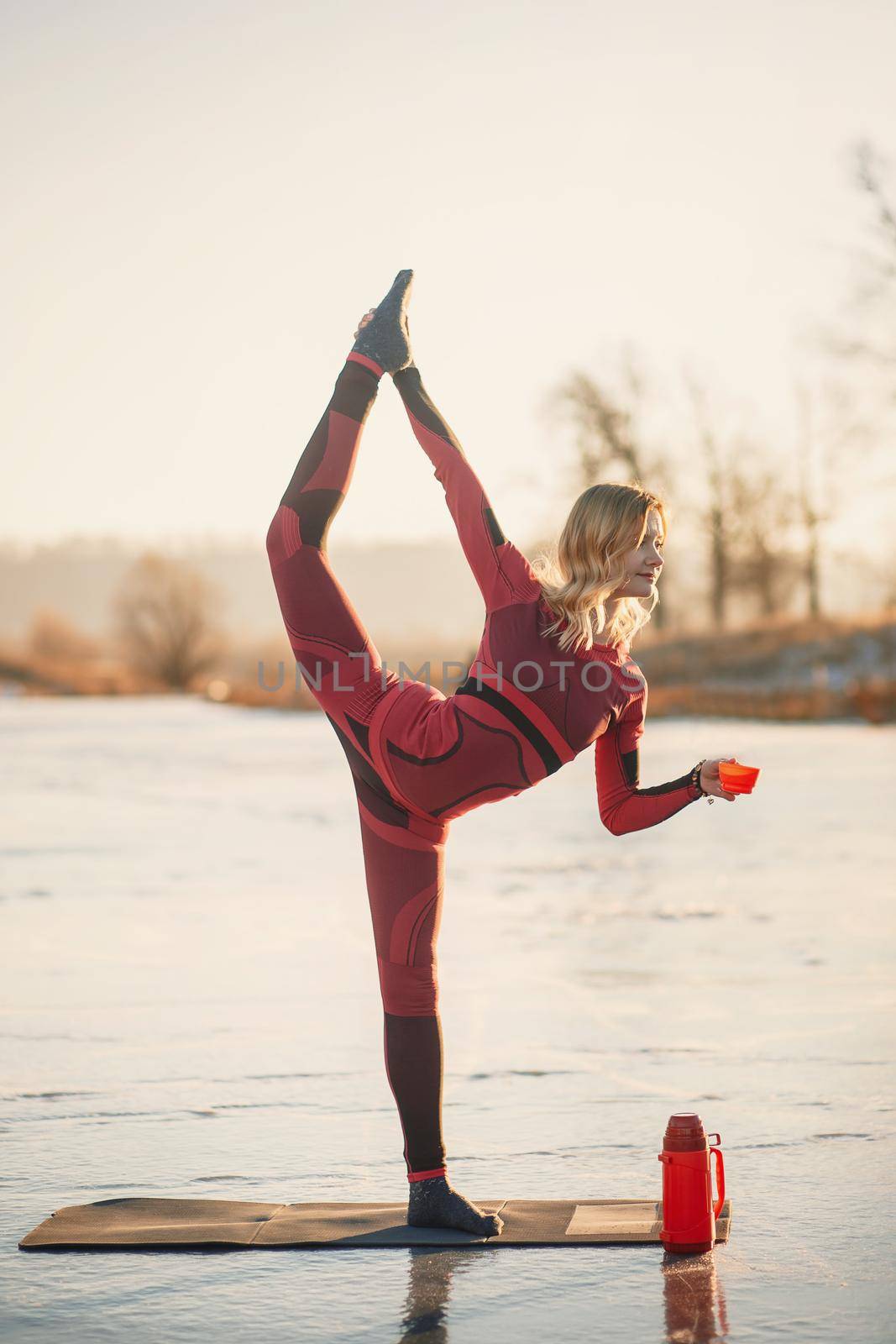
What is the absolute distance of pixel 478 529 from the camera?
399cm

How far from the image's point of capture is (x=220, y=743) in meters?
28.1

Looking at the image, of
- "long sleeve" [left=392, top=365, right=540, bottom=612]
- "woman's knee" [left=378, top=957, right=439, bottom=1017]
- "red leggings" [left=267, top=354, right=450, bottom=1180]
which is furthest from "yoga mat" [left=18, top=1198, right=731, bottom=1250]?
"long sleeve" [left=392, top=365, right=540, bottom=612]

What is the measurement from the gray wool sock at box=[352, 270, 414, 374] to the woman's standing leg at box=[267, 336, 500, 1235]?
0.03 meters

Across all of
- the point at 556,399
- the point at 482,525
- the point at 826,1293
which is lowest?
the point at 826,1293

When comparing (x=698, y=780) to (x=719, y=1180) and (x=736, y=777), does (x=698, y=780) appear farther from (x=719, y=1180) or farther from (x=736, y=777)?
(x=719, y=1180)

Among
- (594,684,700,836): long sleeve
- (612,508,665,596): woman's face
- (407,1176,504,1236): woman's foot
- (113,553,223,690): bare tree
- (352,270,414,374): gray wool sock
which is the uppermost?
(113,553,223,690): bare tree

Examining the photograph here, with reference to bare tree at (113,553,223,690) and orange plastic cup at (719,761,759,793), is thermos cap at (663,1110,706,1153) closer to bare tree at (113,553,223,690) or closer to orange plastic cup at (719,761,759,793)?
orange plastic cup at (719,761,759,793)

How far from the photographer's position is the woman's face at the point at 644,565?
159 inches

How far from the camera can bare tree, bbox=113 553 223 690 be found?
2982 inches

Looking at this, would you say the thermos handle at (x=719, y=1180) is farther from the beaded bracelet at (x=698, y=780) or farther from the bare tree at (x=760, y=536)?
the bare tree at (x=760, y=536)

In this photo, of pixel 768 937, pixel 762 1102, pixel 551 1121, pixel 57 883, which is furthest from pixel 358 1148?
pixel 57 883

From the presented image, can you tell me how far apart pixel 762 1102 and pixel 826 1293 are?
1813 millimetres

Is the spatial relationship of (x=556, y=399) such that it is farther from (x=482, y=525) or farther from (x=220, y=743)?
(x=482, y=525)

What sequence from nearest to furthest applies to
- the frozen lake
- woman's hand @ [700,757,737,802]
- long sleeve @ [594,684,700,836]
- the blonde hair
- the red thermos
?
the frozen lake, the red thermos, the blonde hair, woman's hand @ [700,757,737,802], long sleeve @ [594,684,700,836]
